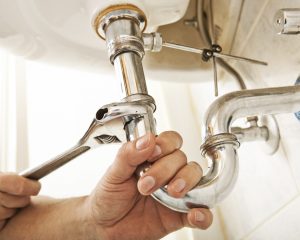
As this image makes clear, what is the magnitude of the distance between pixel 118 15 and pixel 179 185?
227mm

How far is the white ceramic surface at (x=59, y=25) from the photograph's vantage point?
45 centimetres

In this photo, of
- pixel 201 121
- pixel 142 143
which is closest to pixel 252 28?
pixel 201 121

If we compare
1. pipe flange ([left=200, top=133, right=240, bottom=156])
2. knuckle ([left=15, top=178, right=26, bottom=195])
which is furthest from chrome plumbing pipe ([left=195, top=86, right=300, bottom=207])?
knuckle ([left=15, top=178, right=26, bottom=195])

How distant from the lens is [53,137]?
0.85 m

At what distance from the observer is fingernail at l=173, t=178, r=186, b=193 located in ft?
1.07

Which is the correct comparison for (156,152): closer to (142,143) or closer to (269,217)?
(142,143)

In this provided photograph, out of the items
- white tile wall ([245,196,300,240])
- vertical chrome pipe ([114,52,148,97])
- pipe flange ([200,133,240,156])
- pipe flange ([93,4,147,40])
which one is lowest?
white tile wall ([245,196,300,240])

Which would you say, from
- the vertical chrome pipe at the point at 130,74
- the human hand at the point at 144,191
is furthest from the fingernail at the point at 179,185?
the vertical chrome pipe at the point at 130,74

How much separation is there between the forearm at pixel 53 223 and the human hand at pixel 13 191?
2cm

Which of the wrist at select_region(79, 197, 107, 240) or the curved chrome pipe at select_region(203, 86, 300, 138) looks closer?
the curved chrome pipe at select_region(203, 86, 300, 138)

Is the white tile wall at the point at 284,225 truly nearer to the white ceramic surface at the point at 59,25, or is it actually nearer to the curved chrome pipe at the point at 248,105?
the curved chrome pipe at the point at 248,105

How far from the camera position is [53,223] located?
0.54 m

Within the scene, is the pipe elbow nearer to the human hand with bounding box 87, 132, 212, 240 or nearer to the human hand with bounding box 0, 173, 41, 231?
the human hand with bounding box 87, 132, 212, 240

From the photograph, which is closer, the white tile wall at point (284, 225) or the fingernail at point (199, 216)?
the fingernail at point (199, 216)
